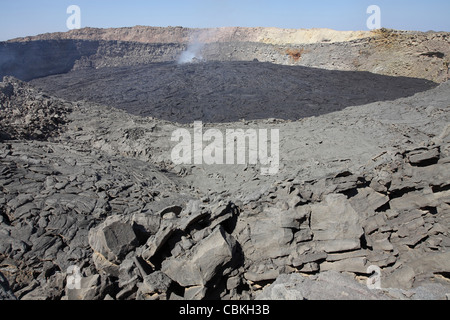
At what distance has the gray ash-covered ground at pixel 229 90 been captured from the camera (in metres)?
15.0

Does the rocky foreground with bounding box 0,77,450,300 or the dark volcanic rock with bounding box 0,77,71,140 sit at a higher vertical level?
the dark volcanic rock with bounding box 0,77,71,140

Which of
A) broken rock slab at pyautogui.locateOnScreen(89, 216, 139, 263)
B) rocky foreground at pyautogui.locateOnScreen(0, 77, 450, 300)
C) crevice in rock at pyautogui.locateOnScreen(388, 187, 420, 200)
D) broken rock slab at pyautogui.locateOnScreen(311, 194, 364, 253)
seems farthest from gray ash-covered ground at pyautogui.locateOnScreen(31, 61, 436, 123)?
broken rock slab at pyautogui.locateOnScreen(89, 216, 139, 263)

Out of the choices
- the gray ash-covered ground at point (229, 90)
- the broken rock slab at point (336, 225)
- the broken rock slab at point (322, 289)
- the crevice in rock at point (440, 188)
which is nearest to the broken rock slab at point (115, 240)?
the broken rock slab at point (322, 289)

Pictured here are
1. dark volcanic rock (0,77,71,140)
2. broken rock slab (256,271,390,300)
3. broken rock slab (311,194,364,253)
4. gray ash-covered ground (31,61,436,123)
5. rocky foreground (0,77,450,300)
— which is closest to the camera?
broken rock slab (256,271,390,300)

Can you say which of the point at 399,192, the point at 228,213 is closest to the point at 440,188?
the point at 399,192

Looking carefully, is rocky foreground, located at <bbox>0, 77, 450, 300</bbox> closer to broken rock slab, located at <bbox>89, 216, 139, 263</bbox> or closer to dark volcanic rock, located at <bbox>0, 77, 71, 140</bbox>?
broken rock slab, located at <bbox>89, 216, 139, 263</bbox>

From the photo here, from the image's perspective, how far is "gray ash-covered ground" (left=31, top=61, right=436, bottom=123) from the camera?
15.0 metres

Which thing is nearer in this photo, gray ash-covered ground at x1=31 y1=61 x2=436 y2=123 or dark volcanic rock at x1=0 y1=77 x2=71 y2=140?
dark volcanic rock at x1=0 y1=77 x2=71 y2=140

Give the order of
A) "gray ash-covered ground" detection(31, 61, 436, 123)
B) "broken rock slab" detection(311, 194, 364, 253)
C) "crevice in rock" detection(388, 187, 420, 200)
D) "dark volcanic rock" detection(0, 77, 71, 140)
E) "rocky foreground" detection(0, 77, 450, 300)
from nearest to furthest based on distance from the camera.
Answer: "rocky foreground" detection(0, 77, 450, 300)
"broken rock slab" detection(311, 194, 364, 253)
"crevice in rock" detection(388, 187, 420, 200)
"dark volcanic rock" detection(0, 77, 71, 140)
"gray ash-covered ground" detection(31, 61, 436, 123)

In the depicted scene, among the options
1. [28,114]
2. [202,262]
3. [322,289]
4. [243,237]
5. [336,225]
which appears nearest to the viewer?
[322,289]

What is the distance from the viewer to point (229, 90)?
18.0m

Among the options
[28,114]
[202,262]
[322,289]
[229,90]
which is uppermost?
[229,90]

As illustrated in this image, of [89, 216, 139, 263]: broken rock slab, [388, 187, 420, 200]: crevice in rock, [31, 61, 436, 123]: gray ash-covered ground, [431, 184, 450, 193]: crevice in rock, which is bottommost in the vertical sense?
[89, 216, 139, 263]: broken rock slab

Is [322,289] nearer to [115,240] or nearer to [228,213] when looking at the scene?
[228,213]
